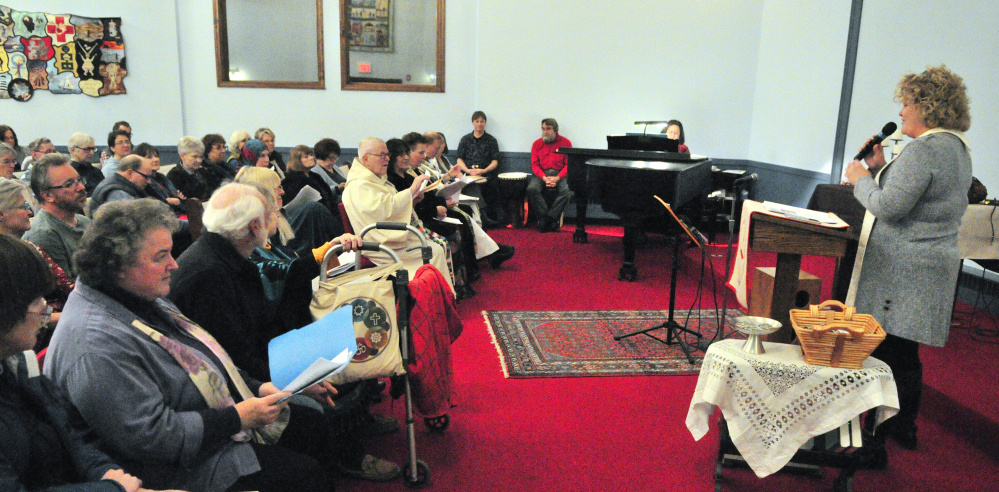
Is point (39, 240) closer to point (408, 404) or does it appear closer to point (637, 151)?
point (408, 404)

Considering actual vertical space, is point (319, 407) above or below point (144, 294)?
below

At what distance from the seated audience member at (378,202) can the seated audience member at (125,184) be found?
4.51 ft

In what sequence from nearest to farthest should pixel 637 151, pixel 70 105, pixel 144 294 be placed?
pixel 144 294, pixel 637 151, pixel 70 105

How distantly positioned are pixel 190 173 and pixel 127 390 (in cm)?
463

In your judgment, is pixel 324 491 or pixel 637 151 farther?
pixel 637 151

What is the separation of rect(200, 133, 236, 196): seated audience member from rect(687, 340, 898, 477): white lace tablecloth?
4.93 meters

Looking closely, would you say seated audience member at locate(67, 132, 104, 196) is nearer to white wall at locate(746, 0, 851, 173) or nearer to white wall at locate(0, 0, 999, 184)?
white wall at locate(0, 0, 999, 184)

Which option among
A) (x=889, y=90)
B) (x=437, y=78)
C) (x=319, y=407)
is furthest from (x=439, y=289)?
(x=437, y=78)

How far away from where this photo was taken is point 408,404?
2469 millimetres

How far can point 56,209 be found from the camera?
9.59 ft

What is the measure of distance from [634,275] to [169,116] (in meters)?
6.28

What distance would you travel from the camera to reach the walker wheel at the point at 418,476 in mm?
2477

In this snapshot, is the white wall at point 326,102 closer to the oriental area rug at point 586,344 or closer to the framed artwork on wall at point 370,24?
the framed artwork on wall at point 370,24

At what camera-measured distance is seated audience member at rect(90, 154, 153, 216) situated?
4109mm
